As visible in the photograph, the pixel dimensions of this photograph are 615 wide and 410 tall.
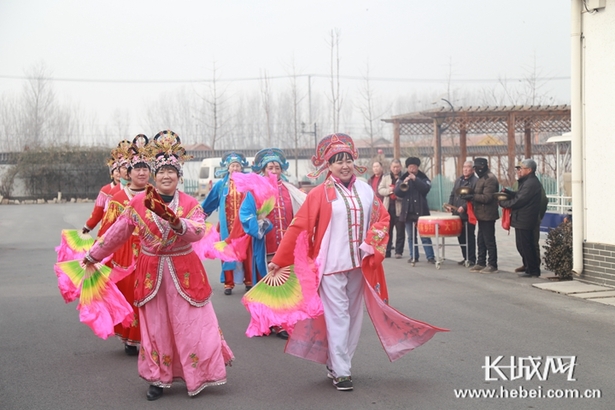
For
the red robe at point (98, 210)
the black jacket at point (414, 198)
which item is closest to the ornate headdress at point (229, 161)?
the red robe at point (98, 210)

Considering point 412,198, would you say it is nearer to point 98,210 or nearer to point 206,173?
point 98,210

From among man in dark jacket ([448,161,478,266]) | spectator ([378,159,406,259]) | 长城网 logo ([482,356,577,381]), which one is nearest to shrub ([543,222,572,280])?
man in dark jacket ([448,161,478,266])

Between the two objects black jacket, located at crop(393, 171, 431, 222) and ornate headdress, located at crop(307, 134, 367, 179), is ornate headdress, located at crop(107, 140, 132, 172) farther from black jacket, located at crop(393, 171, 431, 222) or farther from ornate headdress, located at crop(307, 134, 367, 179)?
black jacket, located at crop(393, 171, 431, 222)

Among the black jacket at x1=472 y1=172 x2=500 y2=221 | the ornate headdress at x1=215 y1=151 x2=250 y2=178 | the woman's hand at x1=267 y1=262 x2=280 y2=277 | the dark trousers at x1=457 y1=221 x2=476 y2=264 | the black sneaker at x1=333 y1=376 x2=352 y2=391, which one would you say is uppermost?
the ornate headdress at x1=215 y1=151 x2=250 y2=178

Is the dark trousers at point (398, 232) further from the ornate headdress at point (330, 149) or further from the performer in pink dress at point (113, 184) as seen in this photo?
the ornate headdress at point (330, 149)

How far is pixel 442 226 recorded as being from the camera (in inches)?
492

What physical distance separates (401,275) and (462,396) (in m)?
6.71

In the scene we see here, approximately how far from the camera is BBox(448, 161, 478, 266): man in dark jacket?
12602 millimetres

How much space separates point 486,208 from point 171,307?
24.4 feet

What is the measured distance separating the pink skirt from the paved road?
153 mm

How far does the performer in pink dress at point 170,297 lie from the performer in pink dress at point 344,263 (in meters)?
0.67

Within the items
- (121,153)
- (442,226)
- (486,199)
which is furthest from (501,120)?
(121,153)

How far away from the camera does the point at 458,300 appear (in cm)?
961

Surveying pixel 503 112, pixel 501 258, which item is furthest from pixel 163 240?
pixel 503 112
